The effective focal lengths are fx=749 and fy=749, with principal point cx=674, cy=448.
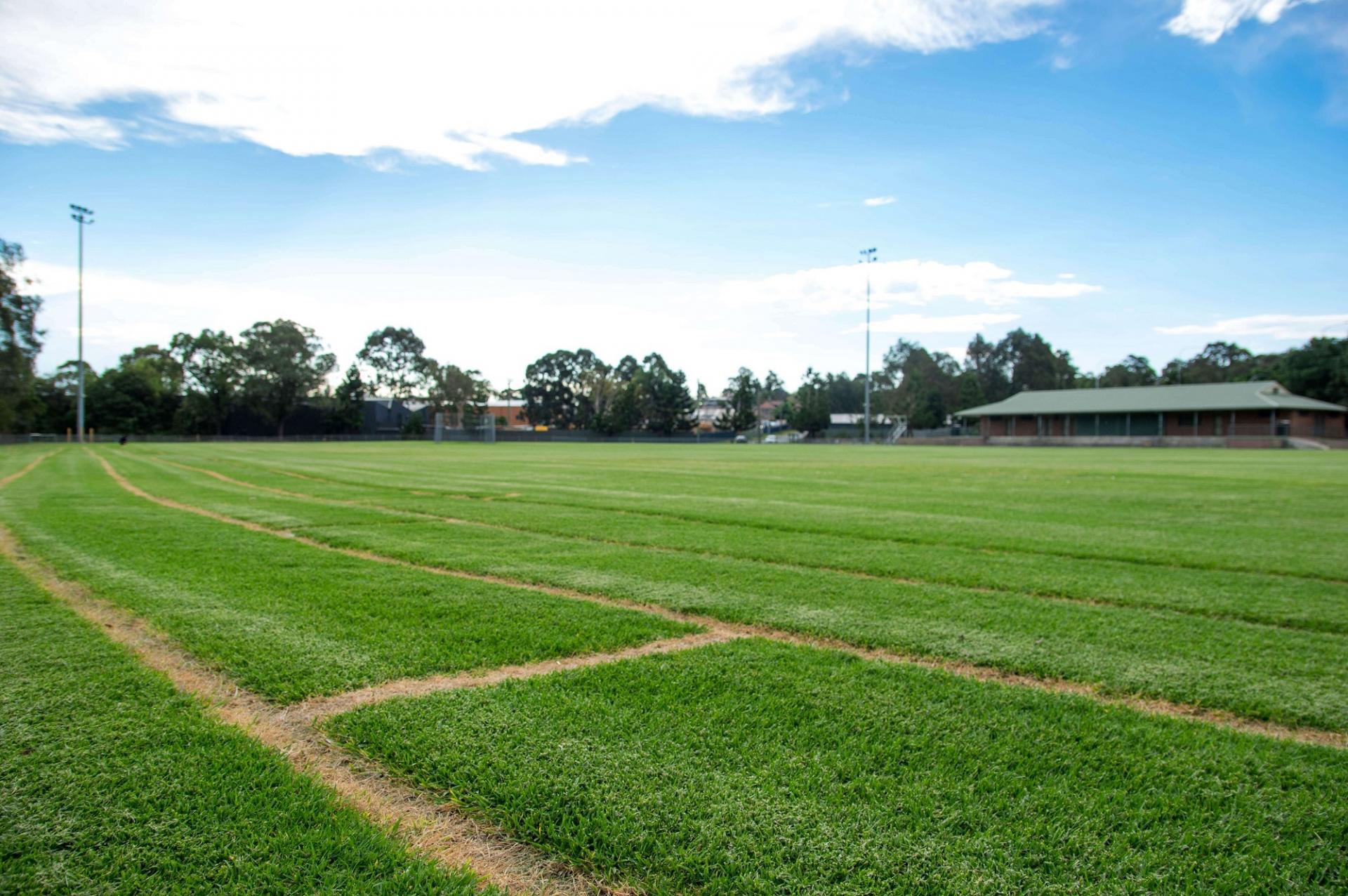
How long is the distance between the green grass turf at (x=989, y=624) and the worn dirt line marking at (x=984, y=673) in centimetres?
8

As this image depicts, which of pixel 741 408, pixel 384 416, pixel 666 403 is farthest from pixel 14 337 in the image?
pixel 741 408

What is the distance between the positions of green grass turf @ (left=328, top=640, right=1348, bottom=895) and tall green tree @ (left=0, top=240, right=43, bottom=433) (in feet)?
195

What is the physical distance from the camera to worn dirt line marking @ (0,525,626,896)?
214 centimetres

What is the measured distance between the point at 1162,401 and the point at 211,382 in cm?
8959

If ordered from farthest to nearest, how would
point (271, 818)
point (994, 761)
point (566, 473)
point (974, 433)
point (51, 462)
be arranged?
point (974, 433) → point (51, 462) → point (566, 473) → point (994, 761) → point (271, 818)

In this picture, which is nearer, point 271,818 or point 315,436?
point 271,818

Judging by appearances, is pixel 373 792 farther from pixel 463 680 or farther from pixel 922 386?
pixel 922 386

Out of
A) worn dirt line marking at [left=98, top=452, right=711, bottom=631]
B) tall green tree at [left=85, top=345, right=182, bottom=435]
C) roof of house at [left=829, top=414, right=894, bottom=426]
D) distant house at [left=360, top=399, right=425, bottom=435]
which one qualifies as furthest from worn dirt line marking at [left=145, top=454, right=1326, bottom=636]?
roof of house at [left=829, top=414, right=894, bottom=426]

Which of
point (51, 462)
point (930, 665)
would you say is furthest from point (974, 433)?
point (930, 665)

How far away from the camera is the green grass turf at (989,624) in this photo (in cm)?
363

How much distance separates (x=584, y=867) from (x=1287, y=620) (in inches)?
196

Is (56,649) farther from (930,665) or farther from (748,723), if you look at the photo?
(930,665)

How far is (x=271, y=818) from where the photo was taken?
2.36m

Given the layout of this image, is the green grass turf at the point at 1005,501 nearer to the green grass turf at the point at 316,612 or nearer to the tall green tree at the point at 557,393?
the green grass turf at the point at 316,612
